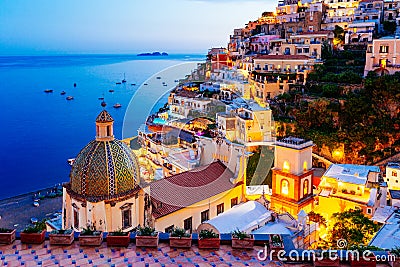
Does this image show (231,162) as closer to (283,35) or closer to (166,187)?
(166,187)

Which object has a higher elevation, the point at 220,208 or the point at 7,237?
the point at 7,237

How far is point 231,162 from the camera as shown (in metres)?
15.3

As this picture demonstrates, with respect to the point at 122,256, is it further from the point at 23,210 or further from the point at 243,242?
the point at 23,210

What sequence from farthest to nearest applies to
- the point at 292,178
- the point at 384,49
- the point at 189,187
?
the point at 384,49 → the point at 292,178 → the point at 189,187

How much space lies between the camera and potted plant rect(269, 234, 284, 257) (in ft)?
18.6

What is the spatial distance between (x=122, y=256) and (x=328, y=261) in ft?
9.81

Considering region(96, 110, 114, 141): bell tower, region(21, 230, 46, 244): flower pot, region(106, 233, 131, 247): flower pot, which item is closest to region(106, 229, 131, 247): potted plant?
region(106, 233, 131, 247): flower pot

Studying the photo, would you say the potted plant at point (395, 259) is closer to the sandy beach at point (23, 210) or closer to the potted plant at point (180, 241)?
the potted plant at point (180, 241)

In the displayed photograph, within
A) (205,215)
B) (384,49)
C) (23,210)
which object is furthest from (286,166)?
(23,210)

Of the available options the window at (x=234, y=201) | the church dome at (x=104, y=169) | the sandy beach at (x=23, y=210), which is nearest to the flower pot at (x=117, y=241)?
the church dome at (x=104, y=169)

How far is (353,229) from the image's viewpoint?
12.2m

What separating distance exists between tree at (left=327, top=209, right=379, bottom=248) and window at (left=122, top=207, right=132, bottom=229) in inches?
249

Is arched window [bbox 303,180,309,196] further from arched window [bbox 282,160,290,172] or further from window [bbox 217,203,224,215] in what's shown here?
window [bbox 217,203,224,215]

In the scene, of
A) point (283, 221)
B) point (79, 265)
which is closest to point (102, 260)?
point (79, 265)
